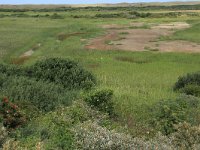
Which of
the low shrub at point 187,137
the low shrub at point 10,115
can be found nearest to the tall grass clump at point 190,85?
the low shrub at point 187,137

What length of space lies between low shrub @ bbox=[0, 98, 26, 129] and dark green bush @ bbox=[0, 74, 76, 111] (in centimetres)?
167

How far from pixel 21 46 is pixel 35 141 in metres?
26.3

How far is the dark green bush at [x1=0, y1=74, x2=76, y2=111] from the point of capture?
1551 cm

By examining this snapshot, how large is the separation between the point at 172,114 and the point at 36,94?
5.02 metres

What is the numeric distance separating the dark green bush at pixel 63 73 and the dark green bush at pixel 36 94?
1411 mm

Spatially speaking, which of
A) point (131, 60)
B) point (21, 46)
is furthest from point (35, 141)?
point (21, 46)

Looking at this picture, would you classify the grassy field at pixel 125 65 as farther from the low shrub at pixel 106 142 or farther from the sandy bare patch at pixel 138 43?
the low shrub at pixel 106 142

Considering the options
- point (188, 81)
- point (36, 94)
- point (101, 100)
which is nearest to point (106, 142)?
point (101, 100)

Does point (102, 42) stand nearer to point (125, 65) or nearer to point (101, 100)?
point (125, 65)

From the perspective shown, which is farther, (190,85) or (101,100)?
(190,85)

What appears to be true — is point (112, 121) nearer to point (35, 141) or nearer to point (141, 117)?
point (141, 117)

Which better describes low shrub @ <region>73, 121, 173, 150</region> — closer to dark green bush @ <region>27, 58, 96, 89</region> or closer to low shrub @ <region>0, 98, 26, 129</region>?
low shrub @ <region>0, 98, 26, 129</region>

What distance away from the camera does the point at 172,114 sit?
13.7 metres

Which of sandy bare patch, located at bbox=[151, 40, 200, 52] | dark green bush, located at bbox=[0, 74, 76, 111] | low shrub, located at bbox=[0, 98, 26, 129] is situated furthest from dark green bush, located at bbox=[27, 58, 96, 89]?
sandy bare patch, located at bbox=[151, 40, 200, 52]
